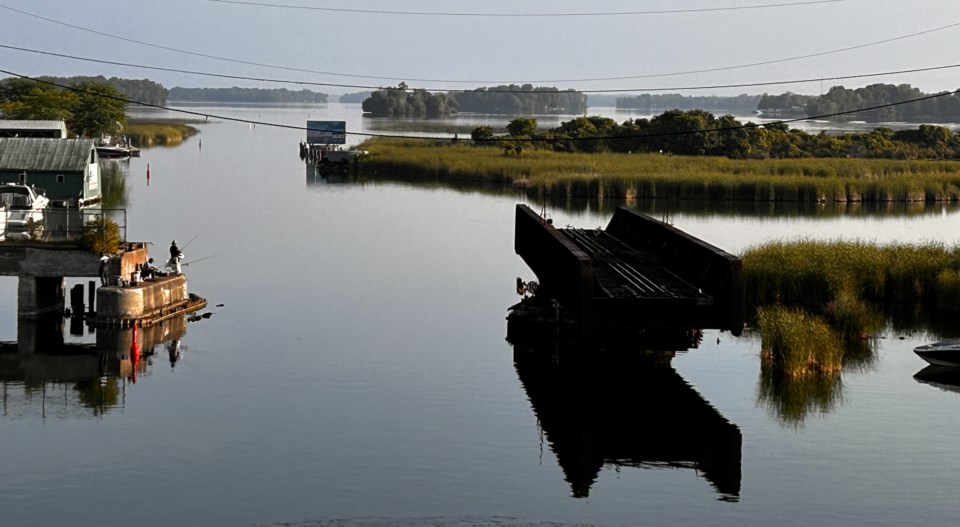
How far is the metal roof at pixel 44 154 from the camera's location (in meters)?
70.4

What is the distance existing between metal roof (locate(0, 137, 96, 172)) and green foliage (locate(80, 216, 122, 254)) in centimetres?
2625

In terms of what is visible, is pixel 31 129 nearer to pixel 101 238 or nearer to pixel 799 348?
pixel 101 238

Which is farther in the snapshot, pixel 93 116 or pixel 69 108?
pixel 93 116

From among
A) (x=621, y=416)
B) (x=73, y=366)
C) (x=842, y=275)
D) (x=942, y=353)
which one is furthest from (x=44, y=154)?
(x=942, y=353)

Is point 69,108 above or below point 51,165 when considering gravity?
above

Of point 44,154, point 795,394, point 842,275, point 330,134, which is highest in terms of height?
point 330,134

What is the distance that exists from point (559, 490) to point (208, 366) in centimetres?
1482

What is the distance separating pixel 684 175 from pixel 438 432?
76167 millimetres

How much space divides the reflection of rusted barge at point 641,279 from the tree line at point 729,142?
8936 centimetres

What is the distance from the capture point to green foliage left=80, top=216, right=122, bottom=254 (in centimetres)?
4484

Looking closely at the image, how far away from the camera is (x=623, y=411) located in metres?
35.3

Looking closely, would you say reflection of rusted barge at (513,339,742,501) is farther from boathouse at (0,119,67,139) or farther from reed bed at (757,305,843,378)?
boathouse at (0,119,67,139)

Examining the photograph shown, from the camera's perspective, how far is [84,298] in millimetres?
50938

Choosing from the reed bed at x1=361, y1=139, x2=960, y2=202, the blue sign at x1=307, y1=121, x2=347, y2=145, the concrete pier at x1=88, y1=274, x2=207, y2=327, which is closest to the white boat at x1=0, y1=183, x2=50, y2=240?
the concrete pier at x1=88, y1=274, x2=207, y2=327
